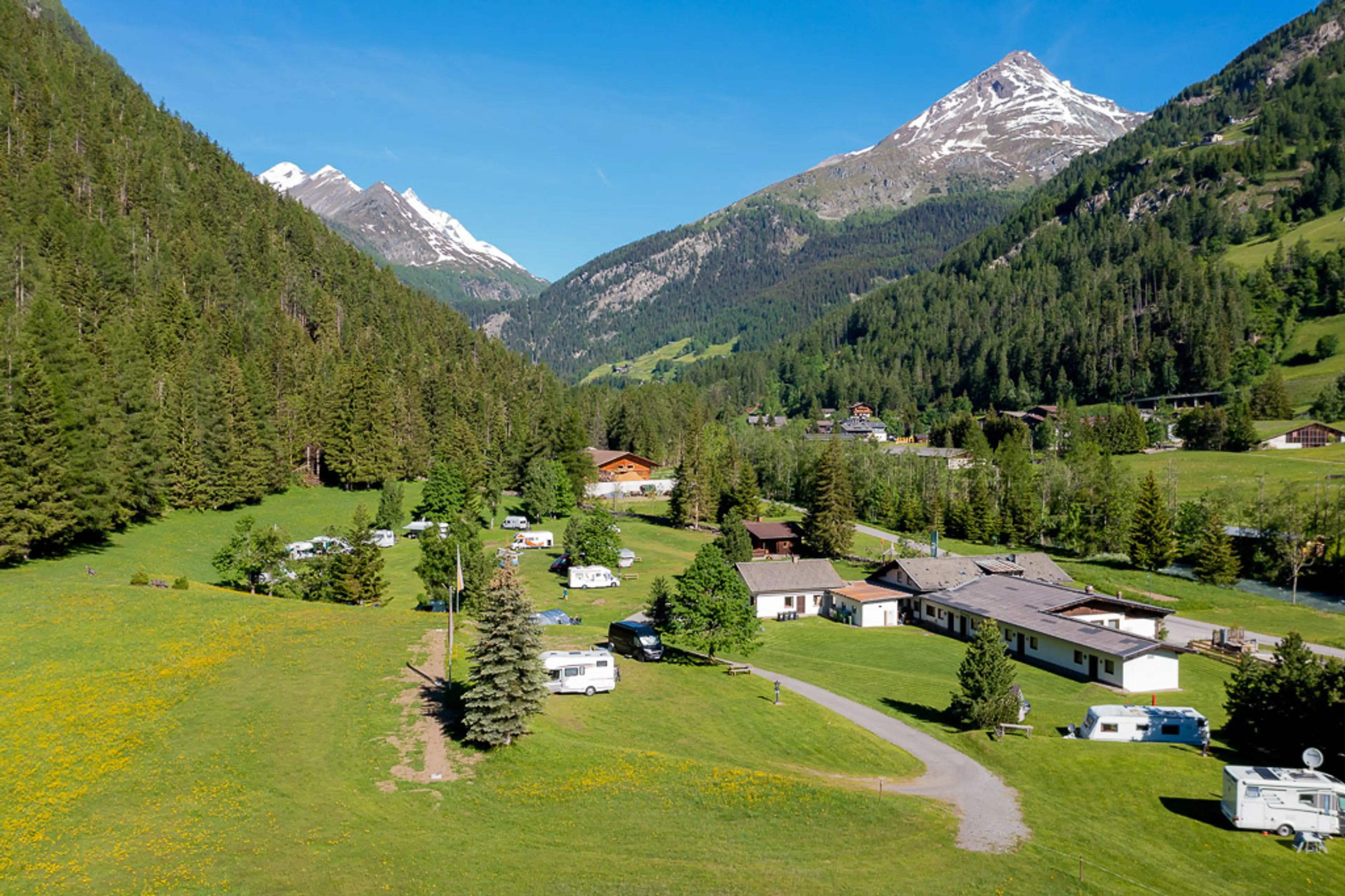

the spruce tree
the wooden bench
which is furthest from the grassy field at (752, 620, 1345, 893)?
the spruce tree

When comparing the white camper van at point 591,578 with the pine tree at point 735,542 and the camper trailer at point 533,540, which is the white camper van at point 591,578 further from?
the camper trailer at point 533,540

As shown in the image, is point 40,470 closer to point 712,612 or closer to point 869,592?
point 712,612

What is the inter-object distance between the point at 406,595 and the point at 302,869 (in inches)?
1536

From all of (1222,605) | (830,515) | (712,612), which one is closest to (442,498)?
(830,515)

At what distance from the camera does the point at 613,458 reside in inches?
5187

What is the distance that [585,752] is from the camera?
2755 cm

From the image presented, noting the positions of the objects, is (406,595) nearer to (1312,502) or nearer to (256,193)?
(1312,502)

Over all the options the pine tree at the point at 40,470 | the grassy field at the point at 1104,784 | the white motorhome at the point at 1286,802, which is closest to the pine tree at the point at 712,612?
the grassy field at the point at 1104,784

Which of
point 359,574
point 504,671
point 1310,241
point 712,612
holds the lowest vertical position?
point 712,612

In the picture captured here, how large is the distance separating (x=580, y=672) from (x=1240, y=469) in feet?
384

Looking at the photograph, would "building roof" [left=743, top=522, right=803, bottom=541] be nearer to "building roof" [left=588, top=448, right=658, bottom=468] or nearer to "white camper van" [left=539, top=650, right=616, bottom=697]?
"building roof" [left=588, top=448, right=658, bottom=468]

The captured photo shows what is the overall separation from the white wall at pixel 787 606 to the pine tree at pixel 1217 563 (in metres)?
41.9

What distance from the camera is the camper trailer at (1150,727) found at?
3466 cm

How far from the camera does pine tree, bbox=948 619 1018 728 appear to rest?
35.0m
